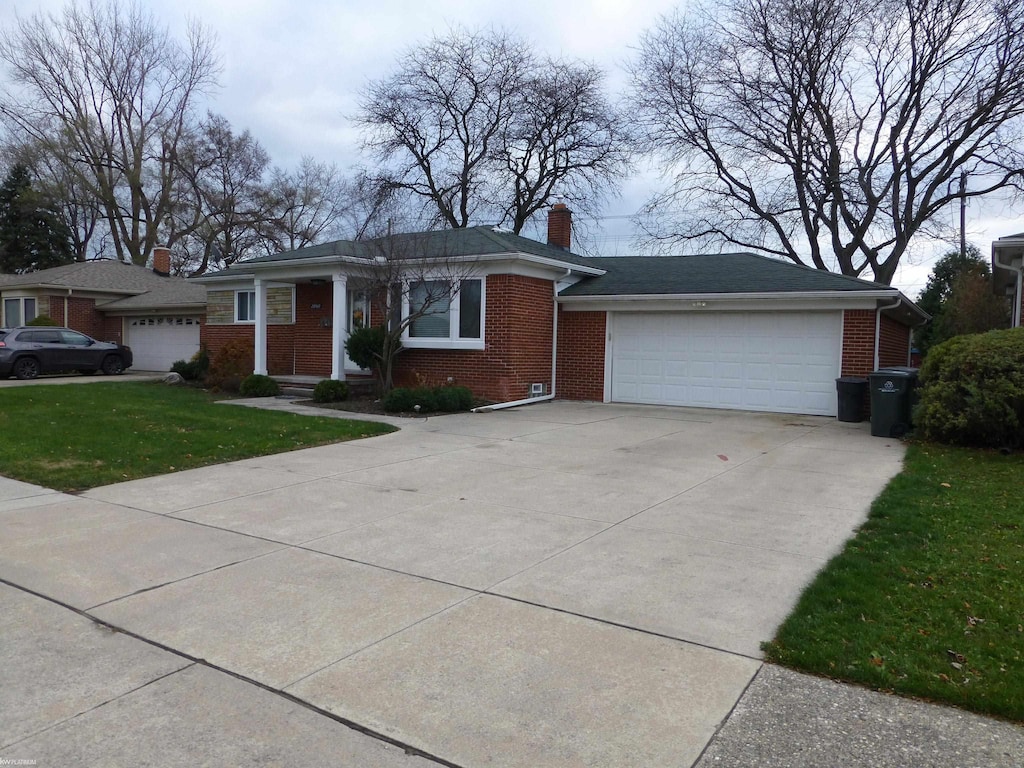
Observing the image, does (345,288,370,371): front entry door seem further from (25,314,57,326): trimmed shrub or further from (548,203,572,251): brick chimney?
(25,314,57,326): trimmed shrub

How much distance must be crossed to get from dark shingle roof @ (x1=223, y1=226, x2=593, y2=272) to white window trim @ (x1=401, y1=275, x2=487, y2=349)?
596mm

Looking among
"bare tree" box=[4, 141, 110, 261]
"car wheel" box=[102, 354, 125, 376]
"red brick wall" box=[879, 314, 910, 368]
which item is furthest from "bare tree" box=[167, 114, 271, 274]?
"red brick wall" box=[879, 314, 910, 368]

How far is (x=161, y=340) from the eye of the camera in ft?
90.4

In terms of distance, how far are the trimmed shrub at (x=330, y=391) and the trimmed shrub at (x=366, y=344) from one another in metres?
0.68

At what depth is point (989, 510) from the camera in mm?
6680

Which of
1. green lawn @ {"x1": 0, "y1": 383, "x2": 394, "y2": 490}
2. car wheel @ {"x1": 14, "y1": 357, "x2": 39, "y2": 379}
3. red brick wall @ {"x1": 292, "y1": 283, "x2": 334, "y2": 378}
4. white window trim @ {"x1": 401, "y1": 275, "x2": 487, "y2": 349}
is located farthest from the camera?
car wheel @ {"x1": 14, "y1": 357, "x2": 39, "y2": 379}

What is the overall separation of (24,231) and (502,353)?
129 feet

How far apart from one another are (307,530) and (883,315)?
513 inches

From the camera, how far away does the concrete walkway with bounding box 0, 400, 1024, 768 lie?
9.82 ft

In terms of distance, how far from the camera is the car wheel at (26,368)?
21.8m

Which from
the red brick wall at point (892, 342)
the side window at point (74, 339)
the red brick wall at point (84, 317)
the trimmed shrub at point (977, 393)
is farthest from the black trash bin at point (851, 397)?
the red brick wall at point (84, 317)

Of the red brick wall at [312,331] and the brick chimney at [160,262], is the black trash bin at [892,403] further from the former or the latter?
the brick chimney at [160,262]

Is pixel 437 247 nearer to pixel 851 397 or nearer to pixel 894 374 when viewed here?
pixel 851 397

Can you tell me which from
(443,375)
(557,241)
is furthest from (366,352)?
(557,241)
